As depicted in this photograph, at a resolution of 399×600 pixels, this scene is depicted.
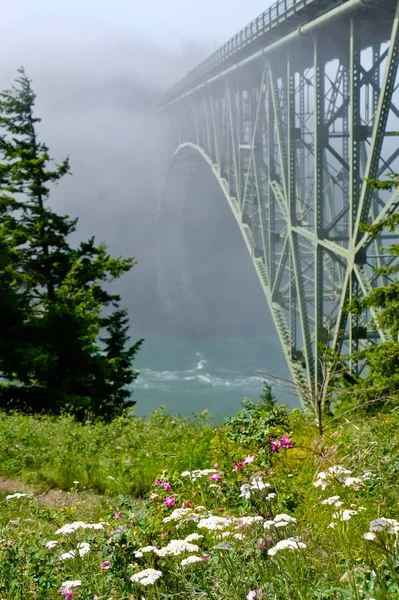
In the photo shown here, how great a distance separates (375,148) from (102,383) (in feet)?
31.2

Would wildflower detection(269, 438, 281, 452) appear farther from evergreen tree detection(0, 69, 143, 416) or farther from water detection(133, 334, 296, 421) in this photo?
water detection(133, 334, 296, 421)

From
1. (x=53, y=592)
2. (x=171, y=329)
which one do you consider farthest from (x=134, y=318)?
(x=53, y=592)

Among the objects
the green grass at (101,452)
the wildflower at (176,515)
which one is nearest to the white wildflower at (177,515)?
the wildflower at (176,515)

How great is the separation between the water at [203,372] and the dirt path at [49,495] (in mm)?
29904

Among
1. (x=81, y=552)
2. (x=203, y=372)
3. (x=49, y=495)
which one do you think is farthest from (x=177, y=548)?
(x=203, y=372)

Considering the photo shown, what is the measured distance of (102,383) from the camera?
51.4ft

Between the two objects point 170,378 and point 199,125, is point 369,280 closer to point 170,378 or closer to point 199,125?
point 199,125

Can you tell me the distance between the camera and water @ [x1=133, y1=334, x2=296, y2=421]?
44562 millimetres

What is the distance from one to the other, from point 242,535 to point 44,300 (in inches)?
462

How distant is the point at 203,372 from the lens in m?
53.8

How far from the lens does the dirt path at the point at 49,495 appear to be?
580 cm

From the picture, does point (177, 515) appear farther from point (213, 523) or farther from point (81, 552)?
point (81, 552)

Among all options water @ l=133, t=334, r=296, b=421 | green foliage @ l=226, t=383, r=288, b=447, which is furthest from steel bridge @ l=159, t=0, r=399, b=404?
water @ l=133, t=334, r=296, b=421

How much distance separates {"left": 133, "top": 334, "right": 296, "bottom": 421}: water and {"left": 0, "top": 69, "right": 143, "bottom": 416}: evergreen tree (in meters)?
21.5
